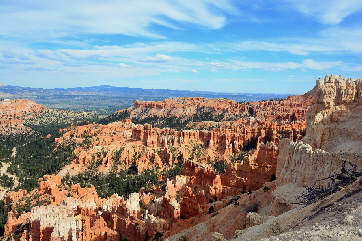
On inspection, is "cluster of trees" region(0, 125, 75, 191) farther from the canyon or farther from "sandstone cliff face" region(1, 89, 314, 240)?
"sandstone cliff face" region(1, 89, 314, 240)

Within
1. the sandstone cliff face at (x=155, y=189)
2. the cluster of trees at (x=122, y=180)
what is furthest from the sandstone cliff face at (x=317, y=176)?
the cluster of trees at (x=122, y=180)

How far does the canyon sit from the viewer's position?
1777 cm

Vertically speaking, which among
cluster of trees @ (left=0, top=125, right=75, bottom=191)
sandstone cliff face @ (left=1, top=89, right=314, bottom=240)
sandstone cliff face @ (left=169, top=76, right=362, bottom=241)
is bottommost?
cluster of trees @ (left=0, top=125, right=75, bottom=191)

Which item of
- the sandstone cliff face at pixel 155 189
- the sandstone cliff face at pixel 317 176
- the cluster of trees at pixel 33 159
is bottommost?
the cluster of trees at pixel 33 159

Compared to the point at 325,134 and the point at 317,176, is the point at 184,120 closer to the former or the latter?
the point at 325,134

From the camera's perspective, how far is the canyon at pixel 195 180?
58.3 ft

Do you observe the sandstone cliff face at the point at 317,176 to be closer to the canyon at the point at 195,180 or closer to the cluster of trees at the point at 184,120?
the canyon at the point at 195,180

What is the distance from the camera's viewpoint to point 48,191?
42.7m

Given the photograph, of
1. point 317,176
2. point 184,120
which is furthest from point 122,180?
point 184,120

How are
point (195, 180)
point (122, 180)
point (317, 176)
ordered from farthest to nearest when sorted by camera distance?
point (122, 180) < point (195, 180) < point (317, 176)

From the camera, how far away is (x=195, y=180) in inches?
1757

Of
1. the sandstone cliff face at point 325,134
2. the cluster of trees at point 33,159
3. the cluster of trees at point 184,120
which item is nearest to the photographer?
the sandstone cliff face at point 325,134

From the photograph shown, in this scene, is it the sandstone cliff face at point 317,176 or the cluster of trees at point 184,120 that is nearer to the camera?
the sandstone cliff face at point 317,176

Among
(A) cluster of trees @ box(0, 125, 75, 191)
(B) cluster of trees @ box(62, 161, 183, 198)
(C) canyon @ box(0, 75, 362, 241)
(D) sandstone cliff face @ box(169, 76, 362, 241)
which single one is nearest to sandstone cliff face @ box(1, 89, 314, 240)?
(C) canyon @ box(0, 75, 362, 241)
